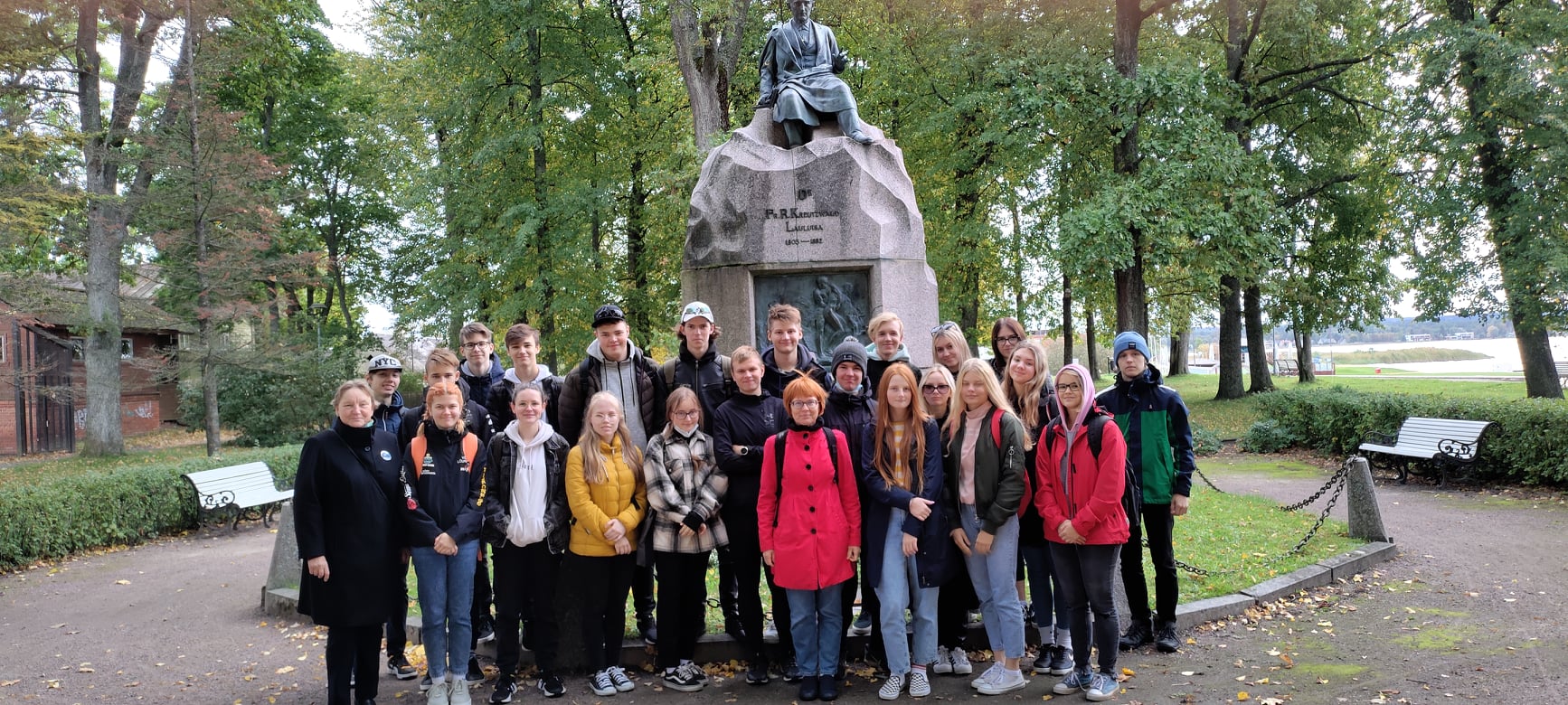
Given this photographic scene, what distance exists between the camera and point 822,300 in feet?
25.2

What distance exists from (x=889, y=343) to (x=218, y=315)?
48.6 ft

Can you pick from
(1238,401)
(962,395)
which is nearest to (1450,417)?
(1238,401)

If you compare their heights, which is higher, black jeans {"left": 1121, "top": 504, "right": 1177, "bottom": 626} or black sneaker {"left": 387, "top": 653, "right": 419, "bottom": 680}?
black jeans {"left": 1121, "top": 504, "right": 1177, "bottom": 626}

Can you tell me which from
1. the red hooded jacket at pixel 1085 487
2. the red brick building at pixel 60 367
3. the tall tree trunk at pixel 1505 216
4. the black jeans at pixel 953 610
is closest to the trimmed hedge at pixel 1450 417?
the tall tree trunk at pixel 1505 216

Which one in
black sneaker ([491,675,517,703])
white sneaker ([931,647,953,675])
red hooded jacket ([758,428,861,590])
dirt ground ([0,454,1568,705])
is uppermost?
red hooded jacket ([758,428,861,590])

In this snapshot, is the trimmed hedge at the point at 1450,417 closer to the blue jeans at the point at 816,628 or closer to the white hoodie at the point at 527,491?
the blue jeans at the point at 816,628

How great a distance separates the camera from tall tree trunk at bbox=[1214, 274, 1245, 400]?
75.9 feet

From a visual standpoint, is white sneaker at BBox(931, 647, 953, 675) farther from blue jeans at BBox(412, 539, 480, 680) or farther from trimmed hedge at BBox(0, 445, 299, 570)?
trimmed hedge at BBox(0, 445, 299, 570)

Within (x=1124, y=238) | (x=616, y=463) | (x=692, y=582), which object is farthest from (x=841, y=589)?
(x=1124, y=238)

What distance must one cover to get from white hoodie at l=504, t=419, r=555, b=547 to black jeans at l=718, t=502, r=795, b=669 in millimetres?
885

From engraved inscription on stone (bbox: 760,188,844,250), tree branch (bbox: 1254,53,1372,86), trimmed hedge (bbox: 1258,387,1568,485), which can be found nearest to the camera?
engraved inscription on stone (bbox: 760,188,844,250)

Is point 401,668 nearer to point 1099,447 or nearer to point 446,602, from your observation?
point 446,602

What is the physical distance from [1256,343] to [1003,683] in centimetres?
2198

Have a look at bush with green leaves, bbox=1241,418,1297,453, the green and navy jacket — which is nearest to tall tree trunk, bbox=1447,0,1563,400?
bush with green leaves, bbox=1241,418,1297,453
